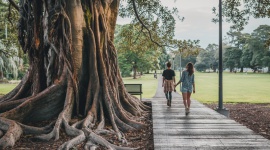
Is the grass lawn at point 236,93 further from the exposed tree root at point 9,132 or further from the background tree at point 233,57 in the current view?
the background tree at point 233,57

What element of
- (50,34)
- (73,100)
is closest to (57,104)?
(73,100)

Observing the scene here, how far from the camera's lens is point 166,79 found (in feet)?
36.3

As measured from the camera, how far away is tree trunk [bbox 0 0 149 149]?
7.49 meters

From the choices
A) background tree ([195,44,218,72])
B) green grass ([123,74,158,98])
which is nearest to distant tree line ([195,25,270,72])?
background tree ([195,44,218,72])

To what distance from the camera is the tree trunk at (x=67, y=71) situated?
749 centimetres

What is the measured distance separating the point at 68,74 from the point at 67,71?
0.08 metres

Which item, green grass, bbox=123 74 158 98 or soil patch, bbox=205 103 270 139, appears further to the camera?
green grass, bbox=123 74 158 98

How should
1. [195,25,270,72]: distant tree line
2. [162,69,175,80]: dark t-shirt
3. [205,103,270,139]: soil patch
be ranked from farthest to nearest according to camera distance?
1. [195,25,270,72]: distant tree line
2. [162,69,175,80]: dark t-shirt
3. [205,103,270,139]: soil patch

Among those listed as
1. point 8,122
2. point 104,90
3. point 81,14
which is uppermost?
point 81,14

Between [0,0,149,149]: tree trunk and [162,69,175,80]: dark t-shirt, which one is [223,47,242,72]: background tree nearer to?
[162,69,175,80]: dark t-shirt

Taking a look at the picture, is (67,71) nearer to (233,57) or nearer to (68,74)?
(68,74)

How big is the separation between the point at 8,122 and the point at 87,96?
233 cm

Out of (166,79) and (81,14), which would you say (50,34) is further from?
(166,79)

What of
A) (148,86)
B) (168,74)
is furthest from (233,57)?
(168,74)
